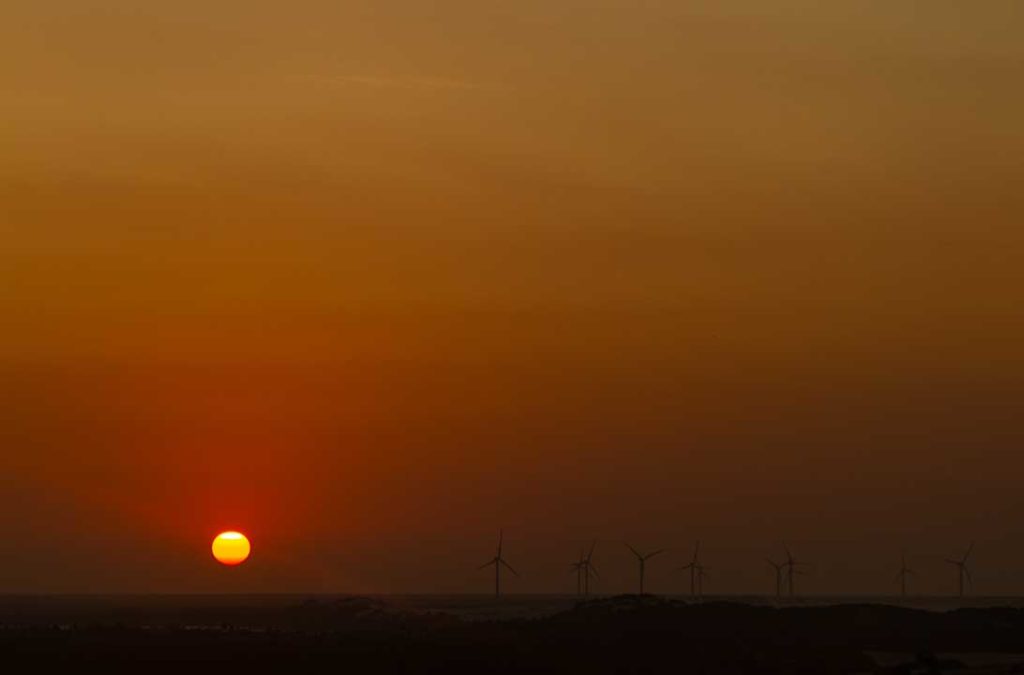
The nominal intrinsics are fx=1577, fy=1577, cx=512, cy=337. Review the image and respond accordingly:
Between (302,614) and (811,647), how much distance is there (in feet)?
278

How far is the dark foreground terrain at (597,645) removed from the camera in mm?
86938

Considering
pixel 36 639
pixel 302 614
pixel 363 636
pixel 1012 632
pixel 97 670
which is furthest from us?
pixel 302 614

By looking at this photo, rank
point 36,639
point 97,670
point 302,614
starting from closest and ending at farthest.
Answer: point 97,670
point 36,639
point 302,614

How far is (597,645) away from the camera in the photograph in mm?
103312

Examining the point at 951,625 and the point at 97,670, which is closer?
the point at 97,670

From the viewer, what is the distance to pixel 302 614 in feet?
591

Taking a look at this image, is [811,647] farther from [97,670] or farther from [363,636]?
[97,670]

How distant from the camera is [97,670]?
8219cm

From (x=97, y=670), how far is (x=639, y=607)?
59143 mm

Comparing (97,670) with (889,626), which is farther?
(889,626)

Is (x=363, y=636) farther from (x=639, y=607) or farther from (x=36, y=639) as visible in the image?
(x=639, y=607)

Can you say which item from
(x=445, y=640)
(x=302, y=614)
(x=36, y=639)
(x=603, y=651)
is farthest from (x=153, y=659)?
(x=302, y=614)

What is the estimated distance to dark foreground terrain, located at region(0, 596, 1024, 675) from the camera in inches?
3423

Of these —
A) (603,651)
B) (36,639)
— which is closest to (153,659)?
(36,639)
